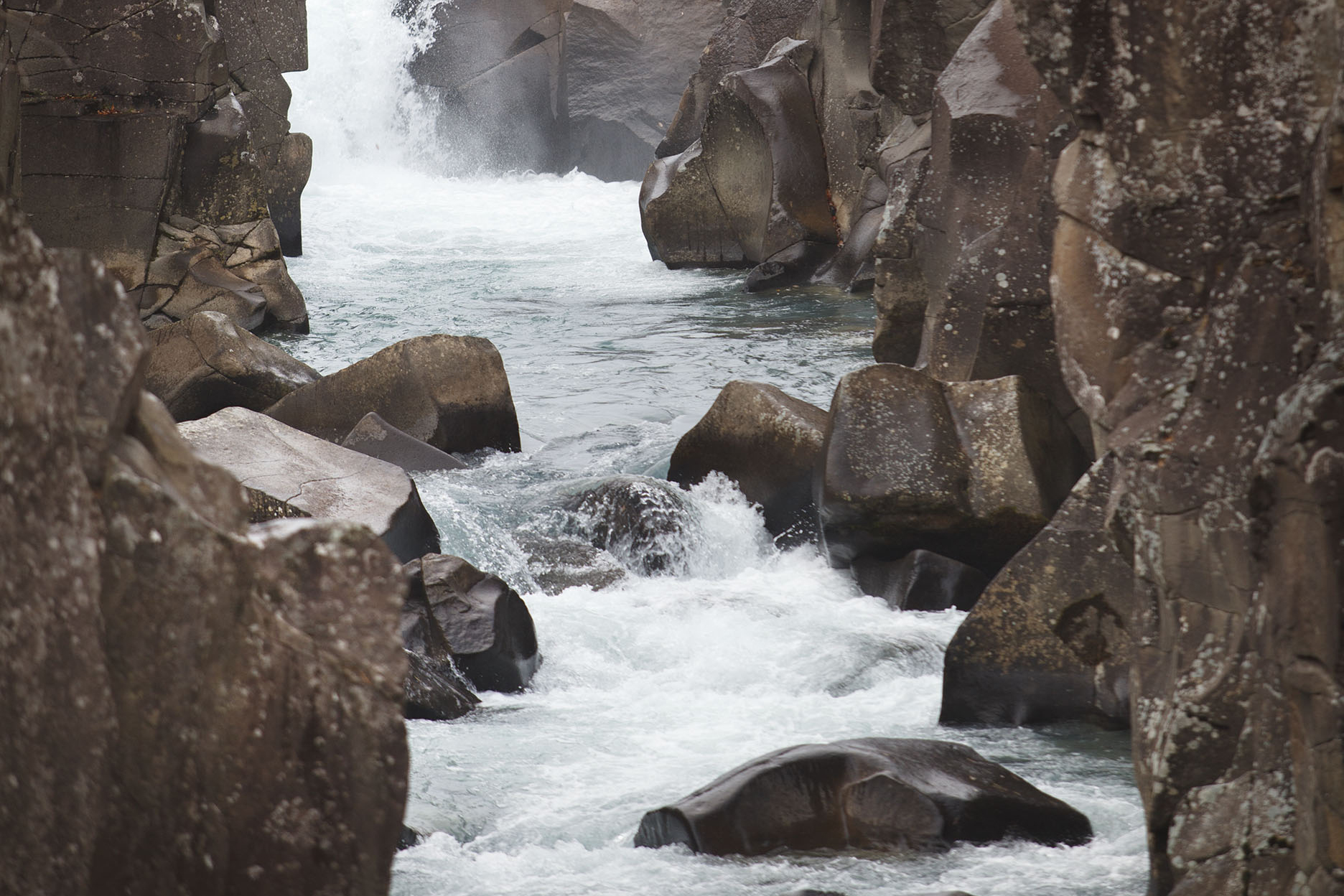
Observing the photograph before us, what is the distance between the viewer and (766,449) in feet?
23.5

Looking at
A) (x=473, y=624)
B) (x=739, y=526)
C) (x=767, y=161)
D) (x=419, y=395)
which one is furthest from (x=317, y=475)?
(x=767, y=161)

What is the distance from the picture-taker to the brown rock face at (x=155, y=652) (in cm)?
188

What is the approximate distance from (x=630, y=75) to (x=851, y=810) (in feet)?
74.2

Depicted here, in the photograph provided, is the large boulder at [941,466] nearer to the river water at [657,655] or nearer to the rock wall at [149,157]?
the river water at [657,655]

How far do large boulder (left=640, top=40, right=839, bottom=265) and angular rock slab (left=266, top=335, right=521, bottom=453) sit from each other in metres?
7.02

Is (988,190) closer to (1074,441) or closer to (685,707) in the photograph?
(1074,441)

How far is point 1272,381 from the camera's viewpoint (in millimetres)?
2934

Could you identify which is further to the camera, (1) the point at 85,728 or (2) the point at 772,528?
(2) the point at 772,528

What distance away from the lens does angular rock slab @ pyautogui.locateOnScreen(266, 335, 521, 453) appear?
7914mm

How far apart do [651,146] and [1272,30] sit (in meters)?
22.8

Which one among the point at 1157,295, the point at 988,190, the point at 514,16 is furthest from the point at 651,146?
the point at 1157,295

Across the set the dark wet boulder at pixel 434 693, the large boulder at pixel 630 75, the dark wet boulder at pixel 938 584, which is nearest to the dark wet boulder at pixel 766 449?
the dark wet boulder at pixel 938 584

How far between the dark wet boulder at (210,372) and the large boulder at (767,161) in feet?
24.4

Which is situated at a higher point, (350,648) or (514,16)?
(514,16)
